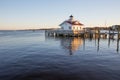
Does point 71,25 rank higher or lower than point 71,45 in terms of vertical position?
higher

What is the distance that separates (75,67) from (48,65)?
2.83 m

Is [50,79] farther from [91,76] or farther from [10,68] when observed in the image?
[10,68]

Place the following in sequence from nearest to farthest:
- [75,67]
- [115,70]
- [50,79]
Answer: [50,79] < [115,70] < [75,67]

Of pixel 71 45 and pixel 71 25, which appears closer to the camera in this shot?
pixel 71 45

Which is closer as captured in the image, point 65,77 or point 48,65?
point 65,77

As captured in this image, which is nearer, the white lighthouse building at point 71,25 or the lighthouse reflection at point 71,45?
the lighthouse reflection at point 71,45

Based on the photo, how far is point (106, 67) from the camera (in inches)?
665

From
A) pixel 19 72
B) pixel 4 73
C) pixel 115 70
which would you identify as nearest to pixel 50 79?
pixel 19 72

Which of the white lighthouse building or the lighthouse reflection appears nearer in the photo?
the lighthouse reflection

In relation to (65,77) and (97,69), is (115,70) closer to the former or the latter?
(97,69)

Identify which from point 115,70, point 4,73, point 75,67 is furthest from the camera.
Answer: point 75,67

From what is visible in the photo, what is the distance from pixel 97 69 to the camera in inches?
635

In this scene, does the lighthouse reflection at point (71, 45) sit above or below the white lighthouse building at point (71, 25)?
below

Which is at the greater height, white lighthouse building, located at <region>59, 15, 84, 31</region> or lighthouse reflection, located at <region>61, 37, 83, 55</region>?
white lighthouse building, located at <region>59, 15, 84, 31</region>
